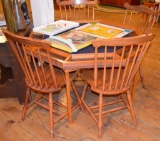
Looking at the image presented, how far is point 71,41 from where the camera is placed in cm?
162

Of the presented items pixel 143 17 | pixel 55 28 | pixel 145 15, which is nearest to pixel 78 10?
pixel 145 15

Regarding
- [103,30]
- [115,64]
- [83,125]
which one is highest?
[103,30]

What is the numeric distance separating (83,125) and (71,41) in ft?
2.63

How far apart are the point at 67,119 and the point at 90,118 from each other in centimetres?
23

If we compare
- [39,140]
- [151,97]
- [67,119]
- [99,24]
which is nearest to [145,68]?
[151,97]

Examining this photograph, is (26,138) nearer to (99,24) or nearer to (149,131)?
(149,131)

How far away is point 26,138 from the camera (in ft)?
5.65

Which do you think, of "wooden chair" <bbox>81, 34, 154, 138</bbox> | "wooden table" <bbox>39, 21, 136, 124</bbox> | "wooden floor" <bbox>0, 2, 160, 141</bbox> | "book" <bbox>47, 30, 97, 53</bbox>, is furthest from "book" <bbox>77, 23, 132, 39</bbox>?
"wooden floor" <bbox>0, 2, 160, 141</bbox>

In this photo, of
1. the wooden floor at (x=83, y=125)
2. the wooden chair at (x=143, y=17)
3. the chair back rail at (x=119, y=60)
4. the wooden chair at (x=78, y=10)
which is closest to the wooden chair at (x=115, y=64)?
the chair back rail at (x=119, y=60)

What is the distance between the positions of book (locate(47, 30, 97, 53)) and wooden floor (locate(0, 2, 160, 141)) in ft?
2.50

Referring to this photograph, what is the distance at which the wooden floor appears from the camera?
1.72m

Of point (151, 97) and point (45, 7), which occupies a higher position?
point (45, 7)

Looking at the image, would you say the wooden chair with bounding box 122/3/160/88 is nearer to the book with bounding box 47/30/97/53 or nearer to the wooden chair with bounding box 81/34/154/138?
the wooden chair with bounding box 81/34/154/138

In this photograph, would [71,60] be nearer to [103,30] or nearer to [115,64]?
[115,64]
